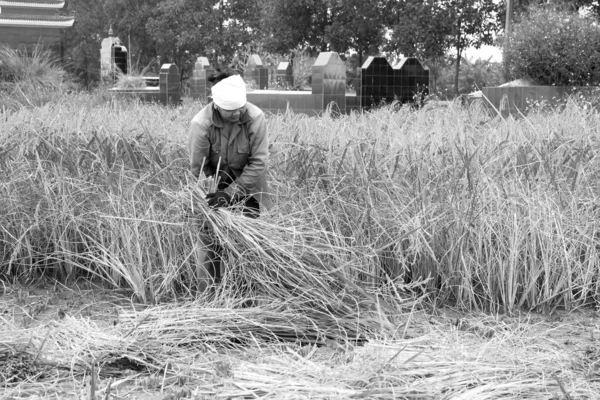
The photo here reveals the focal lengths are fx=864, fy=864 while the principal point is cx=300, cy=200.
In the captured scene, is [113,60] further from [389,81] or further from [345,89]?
[345,89]

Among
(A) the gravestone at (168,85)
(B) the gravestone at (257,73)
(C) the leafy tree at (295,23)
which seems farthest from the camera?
(C) the leafy tree at (295,23)

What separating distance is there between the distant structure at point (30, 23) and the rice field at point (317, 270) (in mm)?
28134

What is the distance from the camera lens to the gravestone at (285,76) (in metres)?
18.5

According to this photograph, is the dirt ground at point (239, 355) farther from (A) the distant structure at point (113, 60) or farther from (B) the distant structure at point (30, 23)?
(B) the distant structure at point (30, 23)

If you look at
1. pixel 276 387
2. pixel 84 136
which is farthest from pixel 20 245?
pixel 276 387

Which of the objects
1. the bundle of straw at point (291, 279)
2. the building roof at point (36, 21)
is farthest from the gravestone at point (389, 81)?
the building roof at point (36, 21)

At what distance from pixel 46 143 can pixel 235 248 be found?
212 centimetres

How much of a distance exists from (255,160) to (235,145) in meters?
0.15

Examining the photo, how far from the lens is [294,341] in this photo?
14.0 ft

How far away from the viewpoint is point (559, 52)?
12.0 metres

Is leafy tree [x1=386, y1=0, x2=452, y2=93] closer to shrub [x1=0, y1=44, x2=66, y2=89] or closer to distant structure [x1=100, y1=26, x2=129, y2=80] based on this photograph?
distant structure [x1=100, y1=26, x2=129, y2=80]

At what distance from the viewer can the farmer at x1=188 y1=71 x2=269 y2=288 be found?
4.84 metres

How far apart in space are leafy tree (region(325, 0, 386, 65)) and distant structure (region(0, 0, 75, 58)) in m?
10.7

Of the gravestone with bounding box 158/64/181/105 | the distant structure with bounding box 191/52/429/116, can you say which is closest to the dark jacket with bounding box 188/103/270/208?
the distant structure with bounding box 191/52/429/116
